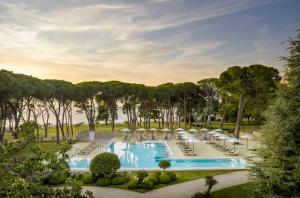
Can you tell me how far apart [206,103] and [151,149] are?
106ft

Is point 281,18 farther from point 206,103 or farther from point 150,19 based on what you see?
point 206,103

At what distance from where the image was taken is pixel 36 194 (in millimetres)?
6840

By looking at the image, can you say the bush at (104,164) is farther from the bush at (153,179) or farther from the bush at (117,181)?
the bush at (153,179)

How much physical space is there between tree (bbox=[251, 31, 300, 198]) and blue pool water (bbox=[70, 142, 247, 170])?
13679 mm

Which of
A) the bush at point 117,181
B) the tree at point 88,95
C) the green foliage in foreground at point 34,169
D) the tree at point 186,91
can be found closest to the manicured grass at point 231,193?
the bush at point 117,181

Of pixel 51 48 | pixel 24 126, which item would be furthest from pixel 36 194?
pixel 51 48

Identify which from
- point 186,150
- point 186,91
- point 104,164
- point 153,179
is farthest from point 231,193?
point 186,91

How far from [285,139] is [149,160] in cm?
2238

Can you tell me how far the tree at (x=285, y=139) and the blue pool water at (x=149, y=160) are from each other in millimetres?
13679

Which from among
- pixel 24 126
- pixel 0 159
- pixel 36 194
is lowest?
pixel 36 194

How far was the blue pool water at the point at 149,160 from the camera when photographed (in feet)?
94.0

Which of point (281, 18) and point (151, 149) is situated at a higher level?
point (281, 18)

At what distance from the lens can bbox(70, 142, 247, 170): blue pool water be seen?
94.0 ft

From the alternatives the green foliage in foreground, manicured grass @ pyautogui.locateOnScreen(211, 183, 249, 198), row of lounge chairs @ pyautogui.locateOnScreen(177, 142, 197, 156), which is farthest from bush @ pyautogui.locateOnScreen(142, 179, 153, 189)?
row of lounge chairs @ pyautogui.locateOnScreen(177, 142, 197, 156)
